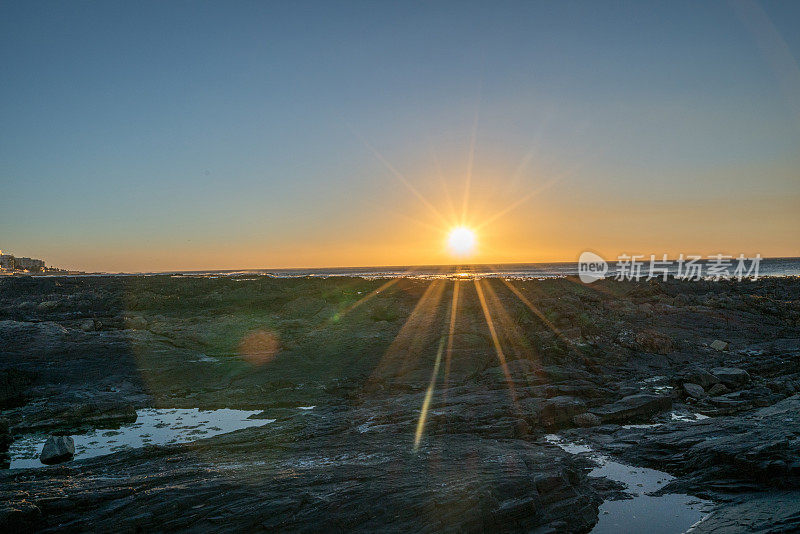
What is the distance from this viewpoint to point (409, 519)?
255 inches

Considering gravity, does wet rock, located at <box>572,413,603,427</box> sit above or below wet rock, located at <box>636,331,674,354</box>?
below

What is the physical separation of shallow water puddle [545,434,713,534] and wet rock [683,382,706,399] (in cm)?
597

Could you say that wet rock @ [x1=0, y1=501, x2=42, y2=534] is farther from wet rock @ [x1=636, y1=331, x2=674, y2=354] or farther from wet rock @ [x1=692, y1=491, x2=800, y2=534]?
wet rock @ [x1=636, y1=331, x2=674, y2=354]

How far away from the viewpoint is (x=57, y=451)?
9648mm

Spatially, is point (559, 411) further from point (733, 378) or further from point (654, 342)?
point (654, 342)

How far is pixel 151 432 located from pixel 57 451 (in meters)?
2.17

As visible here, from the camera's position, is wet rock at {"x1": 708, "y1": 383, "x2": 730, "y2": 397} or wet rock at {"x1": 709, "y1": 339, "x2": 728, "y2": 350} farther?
wet rock at {"x1": 709, "y1": 339, "x2": 728, "y2": 350}

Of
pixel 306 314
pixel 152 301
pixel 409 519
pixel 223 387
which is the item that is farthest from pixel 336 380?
pixel 152 301

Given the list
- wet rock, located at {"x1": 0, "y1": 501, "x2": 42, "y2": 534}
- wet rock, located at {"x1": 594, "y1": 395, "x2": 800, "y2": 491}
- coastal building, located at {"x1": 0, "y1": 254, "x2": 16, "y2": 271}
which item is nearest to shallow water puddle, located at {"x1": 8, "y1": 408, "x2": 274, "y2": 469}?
wet rock, located at {"x1": 0, "y1": 501, "x2": 42, "y2": 534}

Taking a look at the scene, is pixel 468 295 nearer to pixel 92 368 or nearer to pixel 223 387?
pixel 223 387

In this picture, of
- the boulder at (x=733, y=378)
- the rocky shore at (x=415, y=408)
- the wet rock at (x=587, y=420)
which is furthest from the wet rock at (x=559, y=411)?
the boulder at (x=733, y=378)

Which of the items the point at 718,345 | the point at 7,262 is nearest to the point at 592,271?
the point at 718,345

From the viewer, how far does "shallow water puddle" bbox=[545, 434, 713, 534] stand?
6793 millimetres

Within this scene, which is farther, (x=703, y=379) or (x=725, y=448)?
(x=703, y=379)
